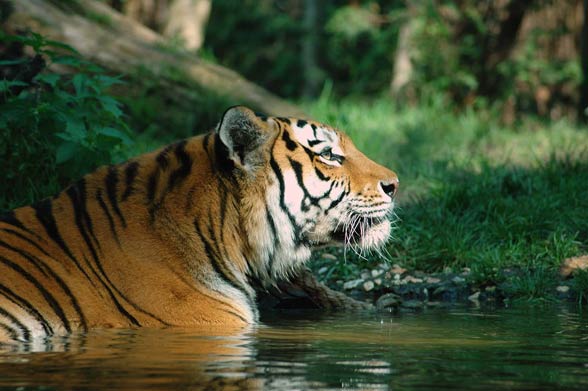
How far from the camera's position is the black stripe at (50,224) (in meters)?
4.66

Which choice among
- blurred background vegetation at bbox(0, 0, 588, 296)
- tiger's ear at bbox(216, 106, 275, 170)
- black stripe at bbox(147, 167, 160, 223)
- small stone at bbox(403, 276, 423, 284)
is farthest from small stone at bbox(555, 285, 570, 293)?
black stripe at bbox(147, 167, 160, 223)

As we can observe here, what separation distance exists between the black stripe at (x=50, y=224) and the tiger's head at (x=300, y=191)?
2.53 ft

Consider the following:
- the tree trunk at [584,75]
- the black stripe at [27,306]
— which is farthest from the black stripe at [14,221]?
the tree trunk at [584,75]

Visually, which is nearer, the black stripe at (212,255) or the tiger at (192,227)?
the tiger at (192,227)

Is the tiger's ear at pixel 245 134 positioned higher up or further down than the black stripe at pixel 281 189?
higher up

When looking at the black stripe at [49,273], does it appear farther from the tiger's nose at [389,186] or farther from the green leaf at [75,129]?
the green leaf at [75,129]

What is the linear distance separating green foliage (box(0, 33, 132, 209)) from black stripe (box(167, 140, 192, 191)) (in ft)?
4.74

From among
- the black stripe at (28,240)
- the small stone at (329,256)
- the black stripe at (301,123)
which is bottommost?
the black stripe at (28,240)

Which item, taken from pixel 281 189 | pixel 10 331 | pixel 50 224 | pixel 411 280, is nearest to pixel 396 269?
pixel 411 280

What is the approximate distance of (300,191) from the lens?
4906 millimetres

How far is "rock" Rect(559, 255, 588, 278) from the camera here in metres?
6.50

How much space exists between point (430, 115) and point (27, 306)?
24.8 feet

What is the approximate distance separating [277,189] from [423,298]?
6.63ft

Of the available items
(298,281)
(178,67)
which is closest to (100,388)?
(298,281)
